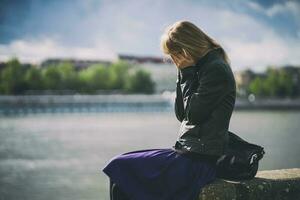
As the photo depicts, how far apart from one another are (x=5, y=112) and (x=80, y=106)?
10774 millimetres

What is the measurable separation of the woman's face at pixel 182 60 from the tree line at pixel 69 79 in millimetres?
73602

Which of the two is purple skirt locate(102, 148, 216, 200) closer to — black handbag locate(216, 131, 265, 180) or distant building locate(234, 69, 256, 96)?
black handbag locate(216, 131, 265, 180)

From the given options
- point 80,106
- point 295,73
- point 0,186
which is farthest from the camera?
point 295,73

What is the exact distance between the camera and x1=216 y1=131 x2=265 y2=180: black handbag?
119 inches

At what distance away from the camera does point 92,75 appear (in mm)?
83562

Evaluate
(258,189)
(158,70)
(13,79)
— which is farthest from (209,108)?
(158,70)

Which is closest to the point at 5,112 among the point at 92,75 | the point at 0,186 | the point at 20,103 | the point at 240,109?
the point at 20,103

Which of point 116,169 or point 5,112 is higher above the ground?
point 116,169

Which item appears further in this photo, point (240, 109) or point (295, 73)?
point (295, 73)

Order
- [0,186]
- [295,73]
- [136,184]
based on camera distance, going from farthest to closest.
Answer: [295,73]
[0,186]
[136,184]

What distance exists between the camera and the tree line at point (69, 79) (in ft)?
249

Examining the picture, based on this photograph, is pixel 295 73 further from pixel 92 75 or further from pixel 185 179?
pixel 185 179

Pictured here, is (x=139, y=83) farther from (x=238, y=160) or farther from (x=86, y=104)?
(x=238, y=160)

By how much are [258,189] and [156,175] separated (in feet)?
2.05
